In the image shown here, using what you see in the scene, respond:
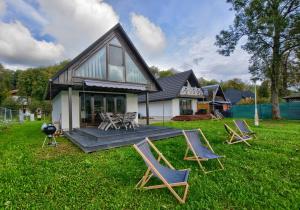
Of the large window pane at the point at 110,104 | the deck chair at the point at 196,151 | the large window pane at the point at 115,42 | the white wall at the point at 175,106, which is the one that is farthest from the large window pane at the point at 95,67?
the white wall at the point at 175,106

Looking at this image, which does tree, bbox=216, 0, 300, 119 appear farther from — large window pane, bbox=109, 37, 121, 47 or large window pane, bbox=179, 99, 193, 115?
large window pane, bbox=109, 37, 121, 47

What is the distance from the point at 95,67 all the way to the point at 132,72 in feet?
8.46

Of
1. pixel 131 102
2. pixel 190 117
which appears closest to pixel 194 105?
pixel 190 117

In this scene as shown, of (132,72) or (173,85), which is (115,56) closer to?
(132,72)

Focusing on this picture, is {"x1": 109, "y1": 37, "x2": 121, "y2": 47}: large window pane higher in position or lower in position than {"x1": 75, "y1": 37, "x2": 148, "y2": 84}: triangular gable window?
higher

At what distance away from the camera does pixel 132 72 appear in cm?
1214

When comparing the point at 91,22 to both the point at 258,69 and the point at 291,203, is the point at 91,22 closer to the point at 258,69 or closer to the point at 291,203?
the point at 291,203

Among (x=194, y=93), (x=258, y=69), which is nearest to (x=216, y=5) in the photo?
(x=258, y=69)

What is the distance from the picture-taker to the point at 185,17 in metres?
14.6

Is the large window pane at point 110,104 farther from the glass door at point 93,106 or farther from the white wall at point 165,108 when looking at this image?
the white wall at point 165,108

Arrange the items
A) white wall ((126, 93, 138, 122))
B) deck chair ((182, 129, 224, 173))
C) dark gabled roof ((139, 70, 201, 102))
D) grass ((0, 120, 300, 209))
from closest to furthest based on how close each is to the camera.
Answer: grass ((0, 120, 300, 209)) < deck chair ((182, 129, 224, 173)) < white wall ((126, 93, 138, 122)) < dark gabled roof ((139, 70, 201, 102))

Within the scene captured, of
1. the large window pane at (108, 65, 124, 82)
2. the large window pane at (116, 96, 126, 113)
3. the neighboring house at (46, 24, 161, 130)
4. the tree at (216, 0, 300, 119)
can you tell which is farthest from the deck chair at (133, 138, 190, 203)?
the tree at (216, 0, 300, 119)

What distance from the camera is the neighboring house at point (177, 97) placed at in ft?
71.5

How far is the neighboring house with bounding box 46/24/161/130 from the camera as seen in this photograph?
9969mm
